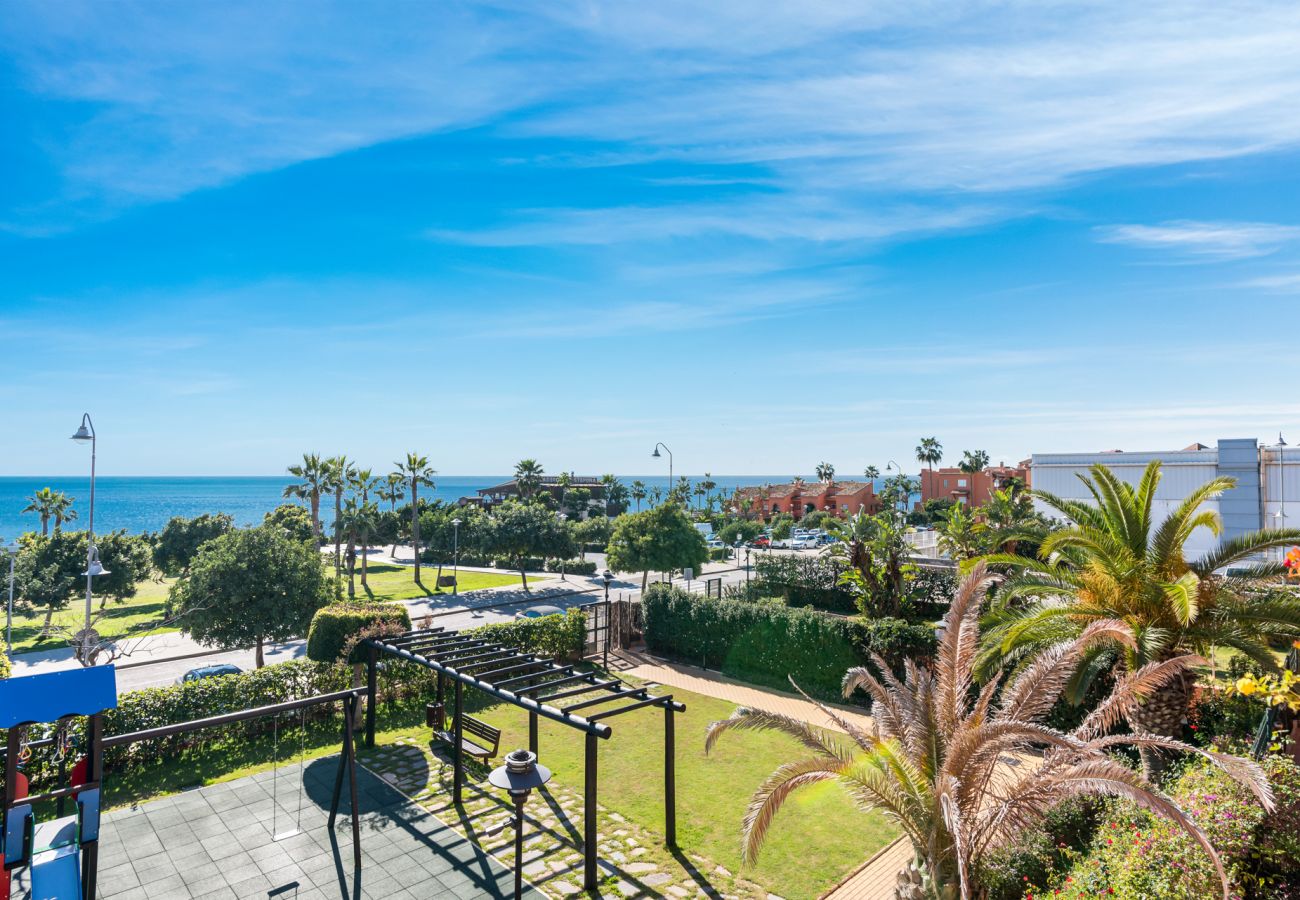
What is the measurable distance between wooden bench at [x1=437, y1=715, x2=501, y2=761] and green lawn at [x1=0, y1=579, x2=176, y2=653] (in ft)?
65.6

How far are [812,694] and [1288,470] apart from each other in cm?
2449

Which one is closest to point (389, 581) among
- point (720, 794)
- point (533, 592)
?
point (533, 592)

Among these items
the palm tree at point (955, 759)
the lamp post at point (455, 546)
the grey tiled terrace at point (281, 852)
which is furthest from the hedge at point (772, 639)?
the lamp post at point (455, 546)

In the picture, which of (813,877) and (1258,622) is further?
(1258,622)

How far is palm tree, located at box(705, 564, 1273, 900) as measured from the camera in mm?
7625

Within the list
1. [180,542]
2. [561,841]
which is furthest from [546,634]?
[180,542]

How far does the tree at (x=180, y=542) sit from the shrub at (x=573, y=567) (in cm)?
2194

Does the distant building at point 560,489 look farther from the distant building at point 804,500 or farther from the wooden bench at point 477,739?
the wooden bench at point 477,739

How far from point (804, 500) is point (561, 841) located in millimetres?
88891

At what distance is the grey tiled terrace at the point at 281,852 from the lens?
1022 cm

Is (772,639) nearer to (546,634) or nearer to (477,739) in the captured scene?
(546,634)

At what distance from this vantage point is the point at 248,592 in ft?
69.0

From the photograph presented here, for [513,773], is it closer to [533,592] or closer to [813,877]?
[813,877]

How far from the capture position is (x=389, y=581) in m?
51.4
